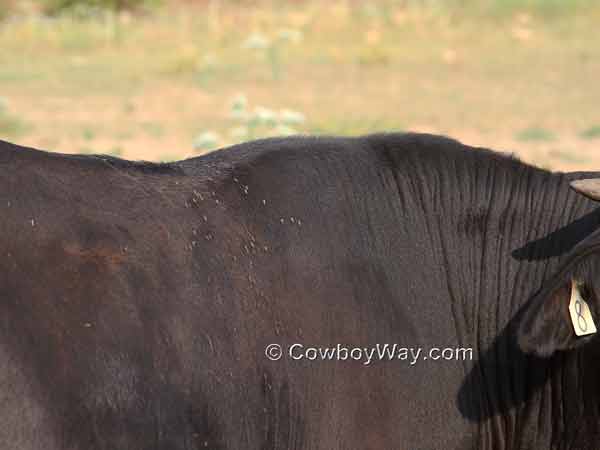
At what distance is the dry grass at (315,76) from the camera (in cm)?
1505

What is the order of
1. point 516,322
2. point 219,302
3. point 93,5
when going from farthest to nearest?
point 93,5, point 516,322, point 219,302

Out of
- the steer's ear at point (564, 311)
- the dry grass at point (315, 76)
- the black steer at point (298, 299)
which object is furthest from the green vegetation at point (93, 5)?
the steer's ear at point (564, 311)

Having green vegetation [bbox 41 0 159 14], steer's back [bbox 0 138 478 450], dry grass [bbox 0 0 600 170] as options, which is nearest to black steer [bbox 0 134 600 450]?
steer's back [bbox 0 138 478 450]

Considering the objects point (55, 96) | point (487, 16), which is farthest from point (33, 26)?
point (487, 16)

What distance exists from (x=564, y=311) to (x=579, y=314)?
0.05 m

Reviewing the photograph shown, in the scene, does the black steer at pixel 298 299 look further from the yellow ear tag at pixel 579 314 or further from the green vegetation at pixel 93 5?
the green vegetation at pixel 93 5

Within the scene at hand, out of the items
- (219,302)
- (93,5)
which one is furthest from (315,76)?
(219,302)

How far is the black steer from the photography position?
132 inches

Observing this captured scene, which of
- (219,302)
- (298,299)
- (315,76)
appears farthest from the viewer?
(315,76)

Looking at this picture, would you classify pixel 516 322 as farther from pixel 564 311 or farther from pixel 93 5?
pixel 93 5

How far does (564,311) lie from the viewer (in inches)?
144

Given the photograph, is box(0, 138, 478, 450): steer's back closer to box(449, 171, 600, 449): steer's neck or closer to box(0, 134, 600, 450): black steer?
box(0, 134, 600, 450): black steer

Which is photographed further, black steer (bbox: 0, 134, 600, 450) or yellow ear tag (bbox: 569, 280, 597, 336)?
yellow ear tag (bbox: 569, 280, 597, 336)

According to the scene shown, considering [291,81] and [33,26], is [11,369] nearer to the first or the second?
[291,81]
